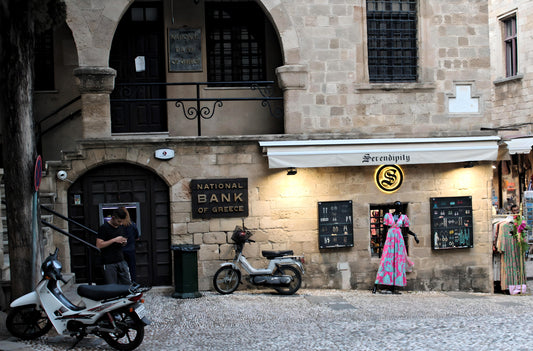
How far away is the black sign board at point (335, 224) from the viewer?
42.3 ft

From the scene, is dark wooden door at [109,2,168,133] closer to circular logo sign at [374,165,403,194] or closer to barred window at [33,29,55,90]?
barred window at [33,29,55,90]

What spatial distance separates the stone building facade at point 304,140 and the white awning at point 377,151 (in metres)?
0.03

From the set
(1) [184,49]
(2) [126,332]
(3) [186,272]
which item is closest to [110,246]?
(3) [186,272]

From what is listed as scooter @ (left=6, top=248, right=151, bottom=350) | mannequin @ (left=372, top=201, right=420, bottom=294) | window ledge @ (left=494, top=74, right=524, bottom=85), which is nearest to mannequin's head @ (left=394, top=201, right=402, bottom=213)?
mannequin @ (left=372, top=201, right=420, bottom=294)

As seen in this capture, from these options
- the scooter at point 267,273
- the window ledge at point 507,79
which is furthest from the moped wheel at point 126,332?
the window ledge at point 507,79

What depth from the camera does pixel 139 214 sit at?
12391 mm

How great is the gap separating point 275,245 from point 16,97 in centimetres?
576

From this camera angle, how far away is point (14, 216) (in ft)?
28.7

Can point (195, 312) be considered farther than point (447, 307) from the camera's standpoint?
No

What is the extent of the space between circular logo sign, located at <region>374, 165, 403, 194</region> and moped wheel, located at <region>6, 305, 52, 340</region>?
701 centimetres

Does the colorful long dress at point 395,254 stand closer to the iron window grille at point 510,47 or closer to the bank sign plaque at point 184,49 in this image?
the bank sign plaque at point 184,49

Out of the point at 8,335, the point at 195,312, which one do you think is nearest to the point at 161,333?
the point at 195,312

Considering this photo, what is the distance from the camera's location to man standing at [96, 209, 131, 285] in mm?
9922

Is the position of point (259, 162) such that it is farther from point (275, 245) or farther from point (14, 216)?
point (14, 216)
